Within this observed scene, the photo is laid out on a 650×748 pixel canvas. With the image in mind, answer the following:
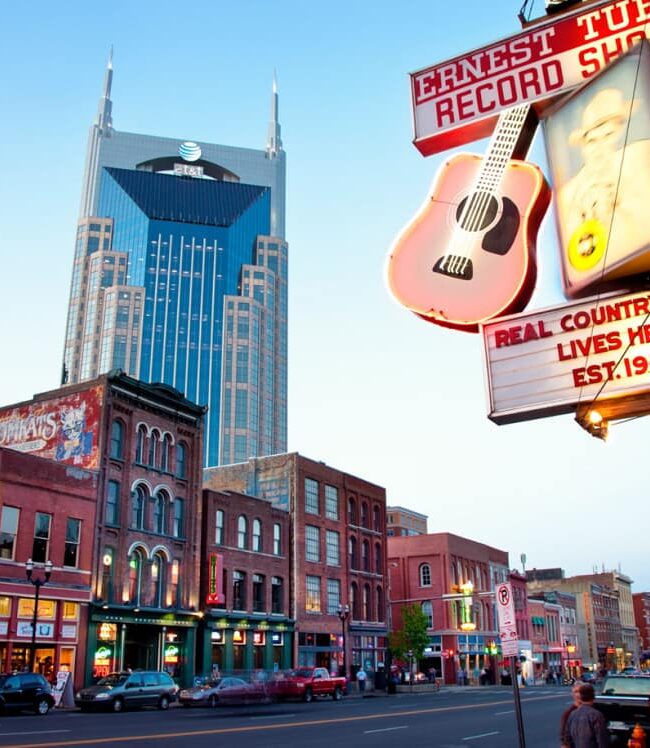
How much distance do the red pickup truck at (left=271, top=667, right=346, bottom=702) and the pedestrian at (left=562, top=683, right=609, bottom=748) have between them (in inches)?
1232

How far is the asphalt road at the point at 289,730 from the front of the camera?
58.1 ft

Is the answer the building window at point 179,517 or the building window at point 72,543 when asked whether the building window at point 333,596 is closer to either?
the building window at point 179,517

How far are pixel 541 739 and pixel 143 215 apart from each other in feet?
578

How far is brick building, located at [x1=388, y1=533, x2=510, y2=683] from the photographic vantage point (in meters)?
71.9

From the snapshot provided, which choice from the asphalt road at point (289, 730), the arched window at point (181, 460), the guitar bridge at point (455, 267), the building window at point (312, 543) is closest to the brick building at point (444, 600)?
the building window at point (312, 543)

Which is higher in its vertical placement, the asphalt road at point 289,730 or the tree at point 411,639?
the tree at point 411,639

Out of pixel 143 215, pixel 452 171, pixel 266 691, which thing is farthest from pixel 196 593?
pixel 143 215

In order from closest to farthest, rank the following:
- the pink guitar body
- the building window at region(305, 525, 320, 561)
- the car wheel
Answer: the pink guitar body < the car wheel < the building window at region(305, 525, 320, 561)

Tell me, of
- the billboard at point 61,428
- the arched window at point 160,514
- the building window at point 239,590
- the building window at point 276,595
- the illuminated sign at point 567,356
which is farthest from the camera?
the building window at point 276,595

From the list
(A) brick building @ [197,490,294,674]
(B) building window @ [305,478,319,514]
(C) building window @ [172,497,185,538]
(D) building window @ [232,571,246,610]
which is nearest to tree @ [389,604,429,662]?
(A) brick building @ [197,490,294,674]

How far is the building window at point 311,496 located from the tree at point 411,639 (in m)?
11.5

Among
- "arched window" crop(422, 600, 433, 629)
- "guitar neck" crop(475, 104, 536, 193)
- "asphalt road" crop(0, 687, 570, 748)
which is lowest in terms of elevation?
"asphalt road" crop(0, 687, 570, 748)

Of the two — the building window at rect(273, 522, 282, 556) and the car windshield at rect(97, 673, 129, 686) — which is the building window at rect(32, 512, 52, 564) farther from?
the building window at rect(273, 522, 282, 556)

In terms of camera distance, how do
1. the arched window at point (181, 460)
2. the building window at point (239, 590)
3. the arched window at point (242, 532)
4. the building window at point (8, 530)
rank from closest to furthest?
1. the building window at point (8, 530)
2. the arched window at point (181, 460)
3. the building window at point (239, 590)
4. the arched window at point (242, 532)
